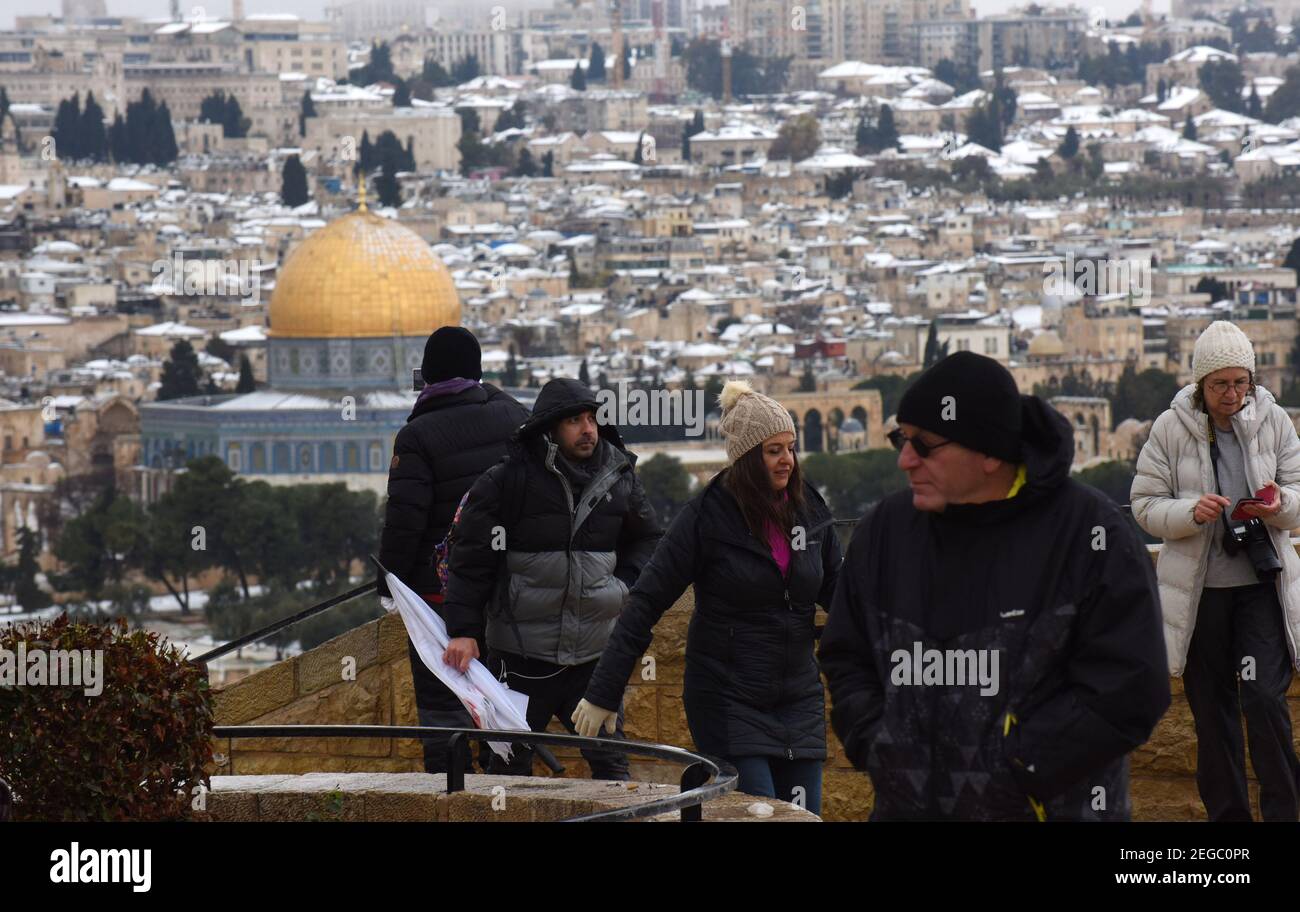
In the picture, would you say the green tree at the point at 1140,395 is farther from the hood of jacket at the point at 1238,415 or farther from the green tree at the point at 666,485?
the hood of jacket at the point at 1238,415

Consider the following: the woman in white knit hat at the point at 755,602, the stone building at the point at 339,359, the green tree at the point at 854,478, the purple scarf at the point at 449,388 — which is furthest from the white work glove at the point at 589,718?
the green tree at the point at 854,478

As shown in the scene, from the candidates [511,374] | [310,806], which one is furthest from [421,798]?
[511,374]

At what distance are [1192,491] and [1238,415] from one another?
131 mm

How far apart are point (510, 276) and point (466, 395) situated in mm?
71365

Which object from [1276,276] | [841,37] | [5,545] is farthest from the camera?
[841,37]

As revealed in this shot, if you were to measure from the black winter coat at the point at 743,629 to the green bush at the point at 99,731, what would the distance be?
66cm

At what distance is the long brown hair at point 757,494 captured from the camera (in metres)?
4.49

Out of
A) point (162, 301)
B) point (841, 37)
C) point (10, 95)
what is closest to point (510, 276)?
point (162, 301)

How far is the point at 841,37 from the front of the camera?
463ft

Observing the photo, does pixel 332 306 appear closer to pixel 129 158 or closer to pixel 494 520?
pixel 494 520

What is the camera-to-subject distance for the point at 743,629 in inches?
178

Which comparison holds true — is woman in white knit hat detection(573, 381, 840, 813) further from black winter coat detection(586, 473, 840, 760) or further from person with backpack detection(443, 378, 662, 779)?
person with backpack detection(443, 378, 662, 779)

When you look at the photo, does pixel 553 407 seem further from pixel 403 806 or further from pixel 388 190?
pixel 388 190
